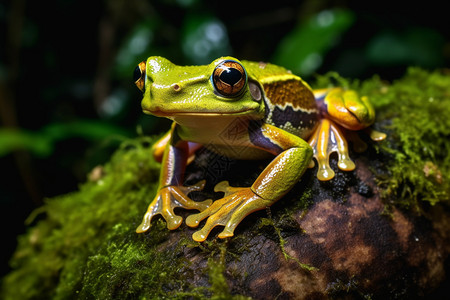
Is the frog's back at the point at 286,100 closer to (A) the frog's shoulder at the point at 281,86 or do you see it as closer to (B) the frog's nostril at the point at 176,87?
(A) the frog's shoulder at the point at 281,86

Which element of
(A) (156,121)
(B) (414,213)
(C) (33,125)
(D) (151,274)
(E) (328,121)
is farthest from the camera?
(C) (33,125)

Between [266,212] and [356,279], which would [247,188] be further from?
[356,279]

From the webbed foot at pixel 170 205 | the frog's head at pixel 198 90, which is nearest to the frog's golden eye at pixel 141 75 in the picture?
the frog's head at pixel 198 90

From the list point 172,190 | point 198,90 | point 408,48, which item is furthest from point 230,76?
point 408,48

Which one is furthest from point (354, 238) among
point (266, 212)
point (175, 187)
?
point (175, 187)

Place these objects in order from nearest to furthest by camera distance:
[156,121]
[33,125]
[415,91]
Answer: [415,91] → [156,121] → [33,125]

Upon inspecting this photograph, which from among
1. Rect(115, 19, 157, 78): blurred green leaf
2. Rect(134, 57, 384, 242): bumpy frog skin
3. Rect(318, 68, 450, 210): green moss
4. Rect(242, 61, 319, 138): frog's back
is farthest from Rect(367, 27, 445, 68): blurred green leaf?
Rect(115, 19, 157, 78): blurred green leaf
